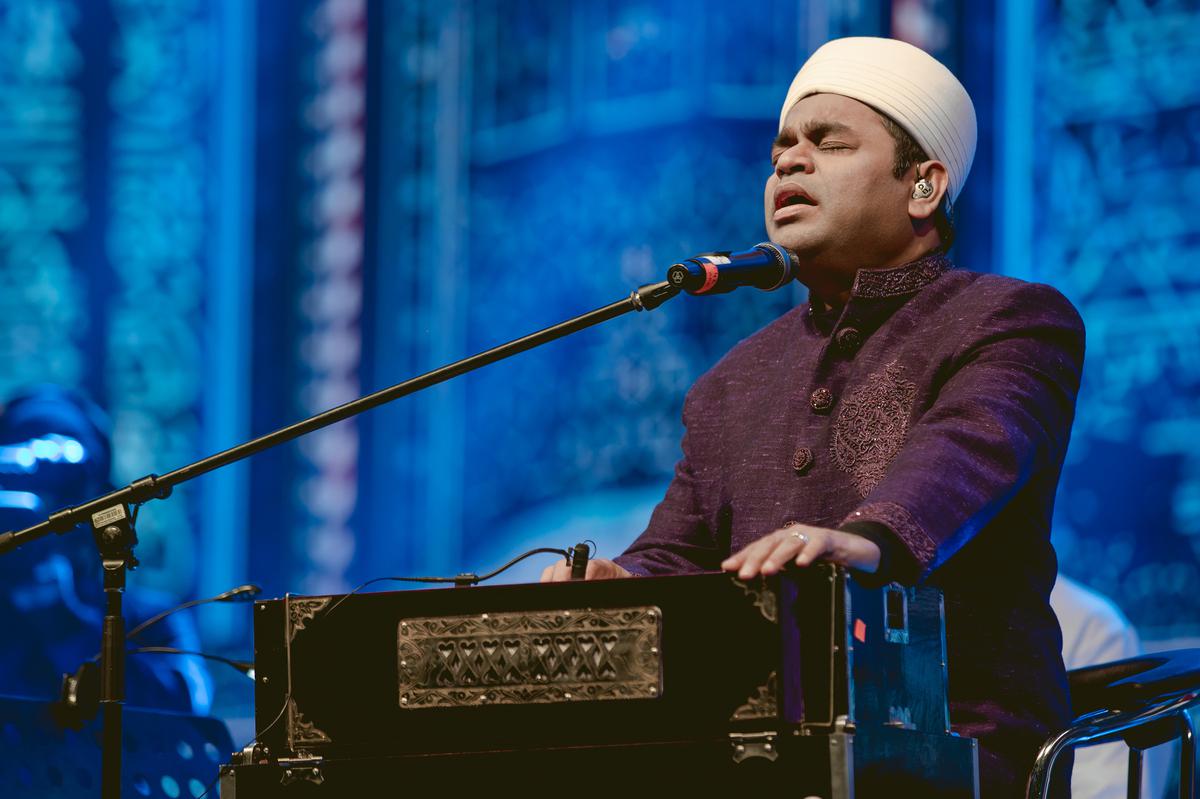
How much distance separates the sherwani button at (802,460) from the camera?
259 centimetres

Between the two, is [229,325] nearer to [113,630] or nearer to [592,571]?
[113,630]

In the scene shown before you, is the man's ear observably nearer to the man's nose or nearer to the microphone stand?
the man's nose

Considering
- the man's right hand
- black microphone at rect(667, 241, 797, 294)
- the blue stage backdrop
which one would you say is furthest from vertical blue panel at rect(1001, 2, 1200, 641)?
the man's right hand

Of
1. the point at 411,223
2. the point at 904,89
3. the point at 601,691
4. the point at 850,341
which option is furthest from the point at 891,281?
the point at 411,223

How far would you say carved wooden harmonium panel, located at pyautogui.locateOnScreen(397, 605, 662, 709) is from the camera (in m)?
1.92

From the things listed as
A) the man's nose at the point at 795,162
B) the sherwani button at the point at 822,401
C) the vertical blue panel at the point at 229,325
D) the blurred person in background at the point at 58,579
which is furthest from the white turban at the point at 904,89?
the vertical blue panel at the point at 229,325

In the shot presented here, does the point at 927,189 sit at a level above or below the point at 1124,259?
below

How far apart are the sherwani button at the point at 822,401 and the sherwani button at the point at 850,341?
96 millimetres

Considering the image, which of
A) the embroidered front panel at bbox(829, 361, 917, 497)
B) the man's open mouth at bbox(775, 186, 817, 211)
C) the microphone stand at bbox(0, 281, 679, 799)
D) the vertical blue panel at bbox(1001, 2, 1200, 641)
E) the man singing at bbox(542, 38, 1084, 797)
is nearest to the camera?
the man singing at bbox(542, 38, 1084, 797)

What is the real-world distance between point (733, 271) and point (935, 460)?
39 cm

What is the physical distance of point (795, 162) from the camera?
111 inches

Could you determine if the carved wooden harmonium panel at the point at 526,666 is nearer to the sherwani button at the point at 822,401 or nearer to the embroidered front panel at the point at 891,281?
the sherwani button at the point at 822,401

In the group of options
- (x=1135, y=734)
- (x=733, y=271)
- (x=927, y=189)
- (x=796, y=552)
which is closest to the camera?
(x=796, y=552)

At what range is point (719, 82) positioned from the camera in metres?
4.45
